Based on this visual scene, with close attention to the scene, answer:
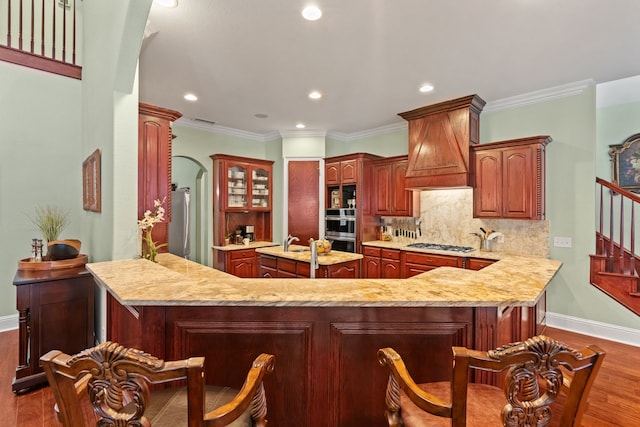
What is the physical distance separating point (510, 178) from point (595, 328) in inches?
76.2

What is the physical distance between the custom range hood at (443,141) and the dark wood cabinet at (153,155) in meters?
3.19

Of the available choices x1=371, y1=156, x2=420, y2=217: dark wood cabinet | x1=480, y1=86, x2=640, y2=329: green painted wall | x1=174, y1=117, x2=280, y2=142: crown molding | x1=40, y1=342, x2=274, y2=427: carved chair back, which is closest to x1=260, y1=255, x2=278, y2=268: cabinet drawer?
x1=371, y1=156, x2=420, y2=217: dark wood cabinet

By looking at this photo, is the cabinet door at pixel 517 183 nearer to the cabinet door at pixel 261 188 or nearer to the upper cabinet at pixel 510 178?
the upper cabinet at pixel 510 178

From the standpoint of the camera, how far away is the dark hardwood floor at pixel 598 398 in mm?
2066

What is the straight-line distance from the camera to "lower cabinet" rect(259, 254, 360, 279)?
11.7 ft

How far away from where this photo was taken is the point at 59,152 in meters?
3.64

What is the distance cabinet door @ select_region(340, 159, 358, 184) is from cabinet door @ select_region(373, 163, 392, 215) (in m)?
0.36

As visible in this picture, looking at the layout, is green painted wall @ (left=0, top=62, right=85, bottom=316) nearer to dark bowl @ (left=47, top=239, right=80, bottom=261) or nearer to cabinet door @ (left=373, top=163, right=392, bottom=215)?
dark bowl @ (left=47, top=239, right=80, bottom=261)

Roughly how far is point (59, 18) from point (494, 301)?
5.72 meters

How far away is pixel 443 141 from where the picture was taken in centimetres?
422

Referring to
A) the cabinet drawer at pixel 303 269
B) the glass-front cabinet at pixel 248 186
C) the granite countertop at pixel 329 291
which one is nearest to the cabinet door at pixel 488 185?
the granite countertop at pixel 329 291

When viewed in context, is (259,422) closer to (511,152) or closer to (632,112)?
(511,152)

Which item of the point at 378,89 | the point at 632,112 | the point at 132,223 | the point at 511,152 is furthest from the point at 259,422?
the point at 632,112

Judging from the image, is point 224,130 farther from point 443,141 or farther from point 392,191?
point 443,141
